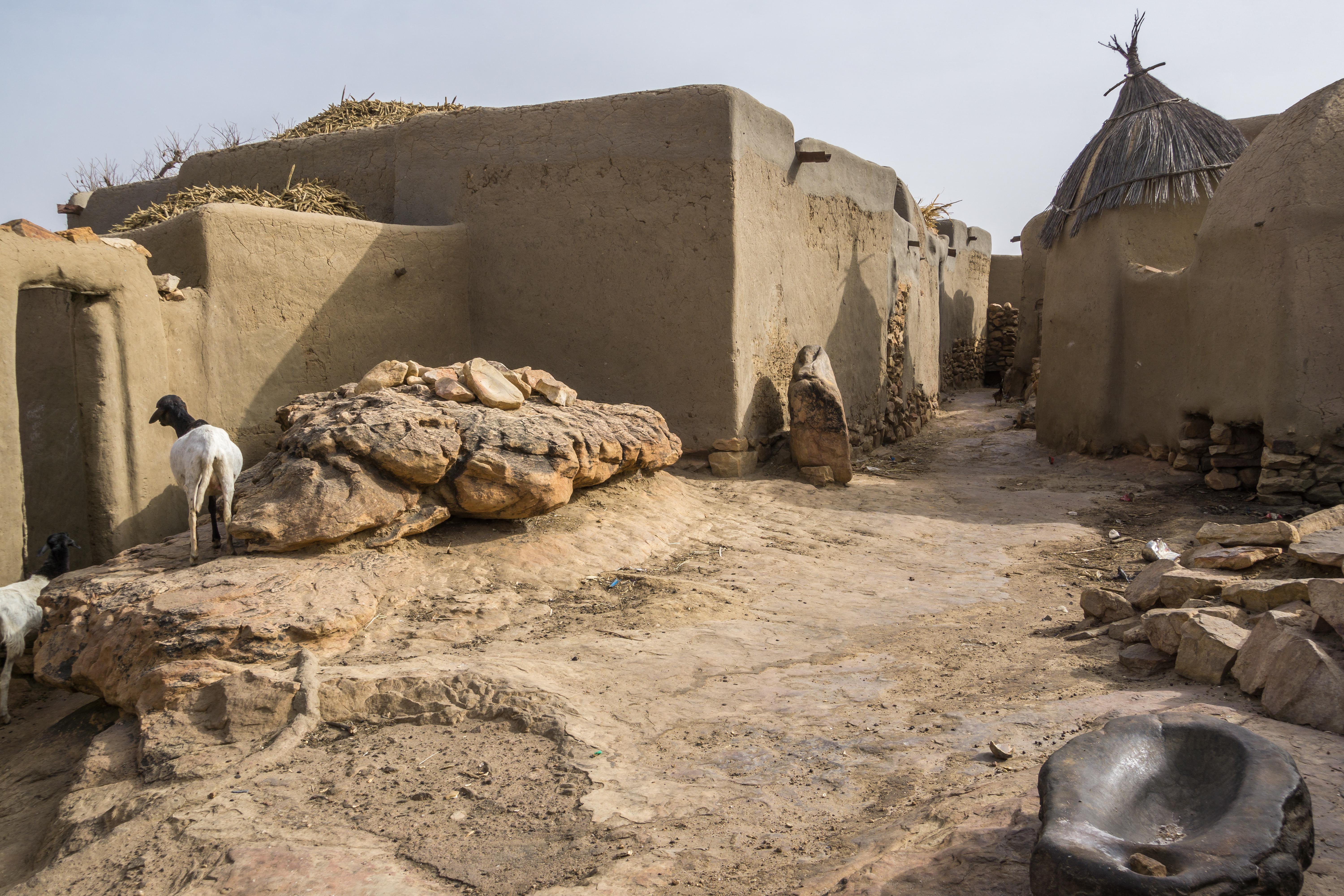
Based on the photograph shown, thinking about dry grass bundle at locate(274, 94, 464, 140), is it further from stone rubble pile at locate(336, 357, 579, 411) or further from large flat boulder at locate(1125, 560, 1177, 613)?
large flat boulder at locate(1125, 560, 1177, 613)

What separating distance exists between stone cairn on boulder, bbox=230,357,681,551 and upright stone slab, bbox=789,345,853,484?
2127 mm

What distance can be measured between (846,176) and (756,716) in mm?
7363

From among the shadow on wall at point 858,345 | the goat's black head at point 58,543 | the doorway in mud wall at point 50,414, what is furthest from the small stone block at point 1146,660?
the doorway in mud wall at point 50,414

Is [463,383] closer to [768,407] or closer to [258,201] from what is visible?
[768,407]

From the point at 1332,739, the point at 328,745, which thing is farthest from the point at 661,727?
the point at 1332,739

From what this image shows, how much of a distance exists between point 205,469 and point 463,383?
1768mm

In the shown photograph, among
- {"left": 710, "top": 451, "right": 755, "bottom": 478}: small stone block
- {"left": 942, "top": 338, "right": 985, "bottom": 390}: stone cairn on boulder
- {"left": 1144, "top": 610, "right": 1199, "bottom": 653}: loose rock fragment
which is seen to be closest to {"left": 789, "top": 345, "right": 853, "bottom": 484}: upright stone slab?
{"left": 710, "top": 451, "right": 755, "bottom": 478}: small stone block

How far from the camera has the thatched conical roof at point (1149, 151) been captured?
27.5 ft

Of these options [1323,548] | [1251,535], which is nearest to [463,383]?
[1251,535]

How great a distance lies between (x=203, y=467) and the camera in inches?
167

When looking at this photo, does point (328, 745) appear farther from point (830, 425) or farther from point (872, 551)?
point (830, 425)

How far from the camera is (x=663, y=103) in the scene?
721 centimetres

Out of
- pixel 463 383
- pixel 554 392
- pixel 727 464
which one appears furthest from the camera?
pixel 727 464

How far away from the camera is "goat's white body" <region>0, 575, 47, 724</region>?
4121mm
